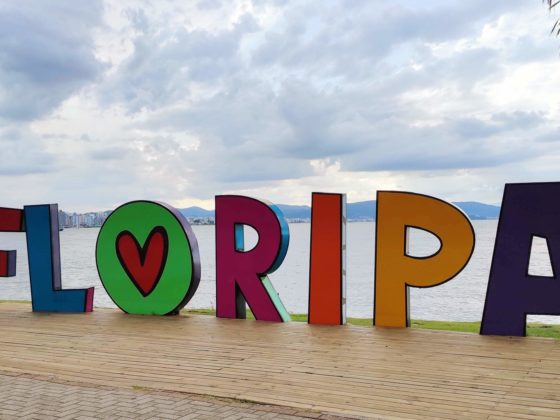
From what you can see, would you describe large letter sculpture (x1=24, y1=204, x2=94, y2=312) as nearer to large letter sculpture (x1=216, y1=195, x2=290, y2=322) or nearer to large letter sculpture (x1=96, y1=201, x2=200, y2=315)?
large letter sculpture (x1=96, y1=201, x2=200, y2=315)

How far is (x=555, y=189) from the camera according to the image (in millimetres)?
8648

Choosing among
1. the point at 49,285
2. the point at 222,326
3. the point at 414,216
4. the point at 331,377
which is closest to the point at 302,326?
the point at 222,326

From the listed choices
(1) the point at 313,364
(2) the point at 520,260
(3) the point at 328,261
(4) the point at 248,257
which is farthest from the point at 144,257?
(2) the point at 520,260

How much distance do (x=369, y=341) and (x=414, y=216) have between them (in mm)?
2151

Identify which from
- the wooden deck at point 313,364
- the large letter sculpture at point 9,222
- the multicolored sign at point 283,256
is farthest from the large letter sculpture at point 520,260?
the large letter sculpture at point 9,222

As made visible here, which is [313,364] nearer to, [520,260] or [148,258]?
[520,260]

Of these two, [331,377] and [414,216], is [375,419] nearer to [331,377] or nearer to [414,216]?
[331,377]

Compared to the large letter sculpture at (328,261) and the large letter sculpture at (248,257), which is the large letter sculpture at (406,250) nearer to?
the large letter sculpture at (328,261)

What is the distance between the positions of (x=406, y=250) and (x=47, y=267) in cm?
702

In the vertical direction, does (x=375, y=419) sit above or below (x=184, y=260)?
below

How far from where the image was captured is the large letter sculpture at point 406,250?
Answer: 9.15 metres

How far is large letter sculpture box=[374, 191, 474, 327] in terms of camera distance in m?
9.15

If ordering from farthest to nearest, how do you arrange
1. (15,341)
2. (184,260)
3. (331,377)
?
(184,260) → (15,341) → (331,377)

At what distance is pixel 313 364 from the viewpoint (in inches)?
289
